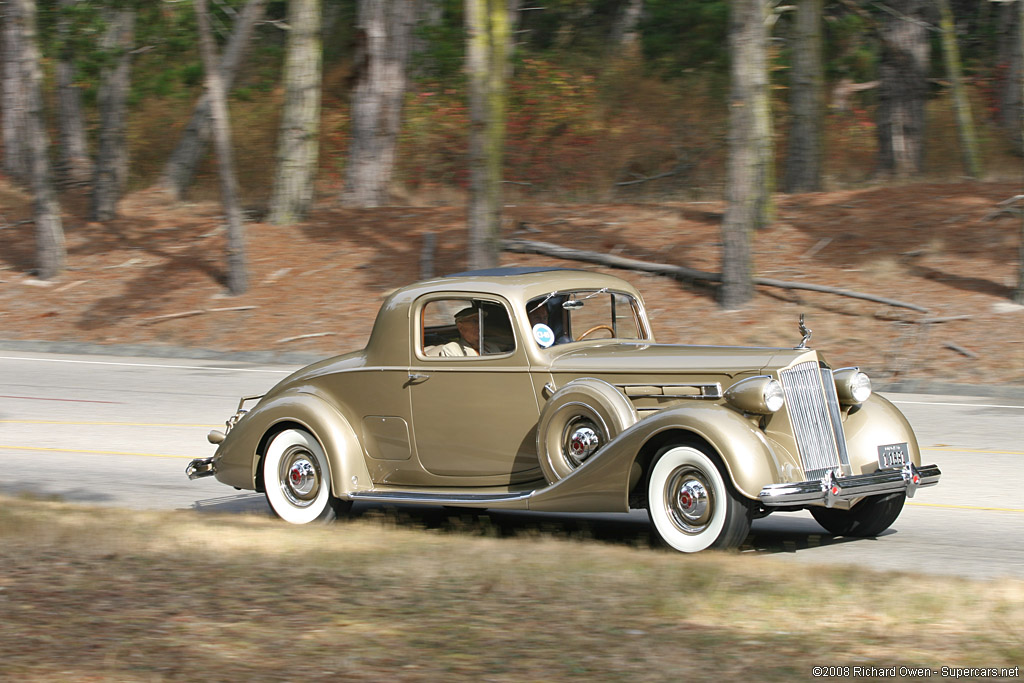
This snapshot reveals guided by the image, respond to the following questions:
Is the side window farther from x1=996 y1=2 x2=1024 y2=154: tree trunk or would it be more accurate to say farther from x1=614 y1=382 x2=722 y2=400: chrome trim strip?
x1=996 y1=2 x2=1024 y2=154: tree trunk

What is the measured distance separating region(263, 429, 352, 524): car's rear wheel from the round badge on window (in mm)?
1739

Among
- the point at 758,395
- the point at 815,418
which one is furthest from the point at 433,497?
the point at 815,418

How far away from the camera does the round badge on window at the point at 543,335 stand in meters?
7.98

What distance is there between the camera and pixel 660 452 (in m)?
7.06

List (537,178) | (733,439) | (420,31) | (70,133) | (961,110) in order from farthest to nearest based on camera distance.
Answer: (70,133)
(420,31)
(537,178)
(961,110)
(733,439)

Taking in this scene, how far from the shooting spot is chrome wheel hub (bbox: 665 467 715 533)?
22.9 feet

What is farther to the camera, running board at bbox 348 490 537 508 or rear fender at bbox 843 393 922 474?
running board at bbox 348 490 537 508

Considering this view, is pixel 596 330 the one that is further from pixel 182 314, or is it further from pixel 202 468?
pixel 182 314

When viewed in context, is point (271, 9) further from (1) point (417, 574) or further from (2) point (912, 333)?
(1) point (417, 574)

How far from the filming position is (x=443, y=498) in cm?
805

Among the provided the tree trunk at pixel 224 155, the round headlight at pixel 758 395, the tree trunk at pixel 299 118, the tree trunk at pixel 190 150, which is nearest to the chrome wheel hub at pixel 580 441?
the round headlight at pixel 758 395

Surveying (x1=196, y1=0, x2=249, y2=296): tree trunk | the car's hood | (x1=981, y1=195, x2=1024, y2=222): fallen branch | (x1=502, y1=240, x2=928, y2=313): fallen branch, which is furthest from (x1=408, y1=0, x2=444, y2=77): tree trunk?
the car's hood

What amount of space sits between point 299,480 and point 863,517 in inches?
150

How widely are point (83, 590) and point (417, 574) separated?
5.42ft
